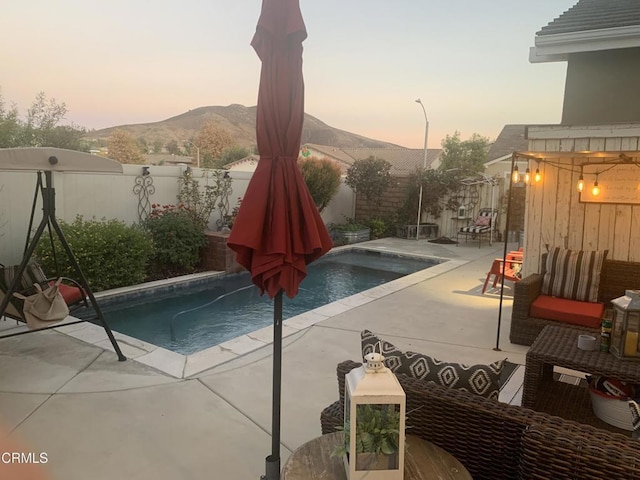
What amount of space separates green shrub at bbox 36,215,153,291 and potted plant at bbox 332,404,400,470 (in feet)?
17.9

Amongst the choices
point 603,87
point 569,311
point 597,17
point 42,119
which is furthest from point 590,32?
point 42,119

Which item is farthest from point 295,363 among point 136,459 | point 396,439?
point 396,439

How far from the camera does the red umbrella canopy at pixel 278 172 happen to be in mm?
1844

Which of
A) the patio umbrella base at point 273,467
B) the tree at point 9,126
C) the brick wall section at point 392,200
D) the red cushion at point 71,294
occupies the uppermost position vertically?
the tree at point 9,126

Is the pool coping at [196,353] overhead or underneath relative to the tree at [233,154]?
underneath

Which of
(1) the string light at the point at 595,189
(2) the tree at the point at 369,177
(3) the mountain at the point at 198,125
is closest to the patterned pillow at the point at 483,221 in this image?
(2) the tree at the point at 369,177

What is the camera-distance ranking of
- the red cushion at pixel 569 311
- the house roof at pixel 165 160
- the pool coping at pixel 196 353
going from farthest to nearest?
the house roof at pixel 165 160
the red cushion at pixel 569 311
the pool coping at pixel 196 353

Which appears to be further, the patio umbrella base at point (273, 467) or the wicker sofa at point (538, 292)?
the wicker sofa at point (538, 292)

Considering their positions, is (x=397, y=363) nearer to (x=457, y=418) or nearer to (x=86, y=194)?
(x=457, y=418)

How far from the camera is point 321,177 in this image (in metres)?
11.9

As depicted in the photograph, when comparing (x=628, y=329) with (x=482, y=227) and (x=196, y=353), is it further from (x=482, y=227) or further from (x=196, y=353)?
(x=482, y=227)

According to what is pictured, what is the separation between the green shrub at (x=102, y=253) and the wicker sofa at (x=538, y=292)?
506 centimetres

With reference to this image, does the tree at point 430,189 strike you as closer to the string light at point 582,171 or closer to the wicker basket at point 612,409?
the string light at point 582,171

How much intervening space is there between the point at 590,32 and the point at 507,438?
21.3ft
